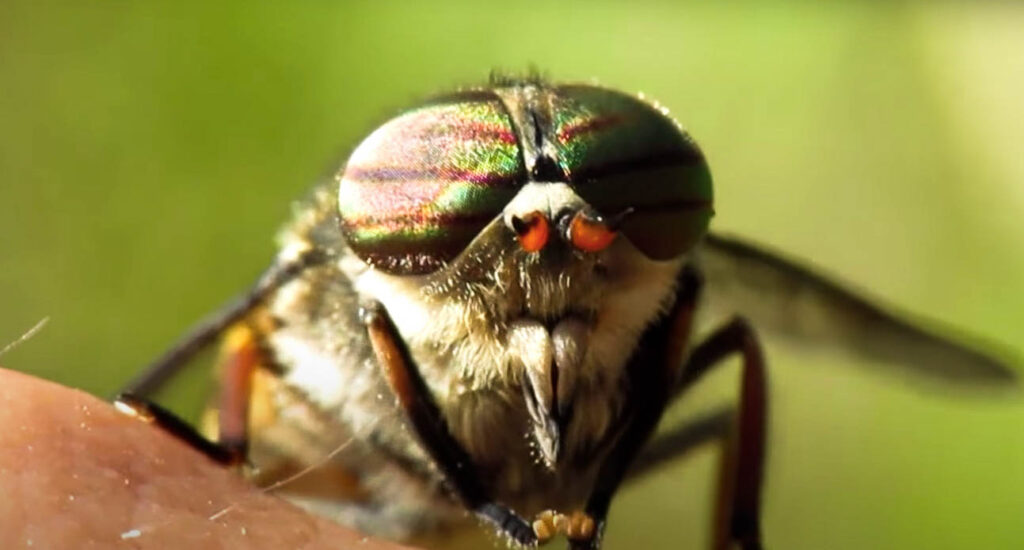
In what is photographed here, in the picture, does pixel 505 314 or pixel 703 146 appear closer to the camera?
pixel 505 314

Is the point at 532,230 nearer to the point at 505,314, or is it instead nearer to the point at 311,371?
the point at 505,314

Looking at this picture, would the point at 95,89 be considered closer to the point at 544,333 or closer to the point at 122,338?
the point at 122,338

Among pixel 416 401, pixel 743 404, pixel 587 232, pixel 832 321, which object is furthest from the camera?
pixel 832 321

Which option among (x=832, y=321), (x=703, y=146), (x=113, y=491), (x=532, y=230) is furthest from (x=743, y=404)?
(x=703, y=146)

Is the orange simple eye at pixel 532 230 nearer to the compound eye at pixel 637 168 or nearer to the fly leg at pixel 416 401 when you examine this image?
the compound eye at pixel 637 168

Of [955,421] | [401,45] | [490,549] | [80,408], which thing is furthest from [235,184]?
[80,408]

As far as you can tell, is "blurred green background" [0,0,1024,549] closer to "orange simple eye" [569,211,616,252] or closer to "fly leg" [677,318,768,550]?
"fly leg" [677,318,768,550]
